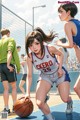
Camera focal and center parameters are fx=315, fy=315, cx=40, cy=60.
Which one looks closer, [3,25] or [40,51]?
[40,51]

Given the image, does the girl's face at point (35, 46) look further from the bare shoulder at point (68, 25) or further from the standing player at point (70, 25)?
the bare shoulder at point (68, 25)

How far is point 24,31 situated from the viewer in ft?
52.2

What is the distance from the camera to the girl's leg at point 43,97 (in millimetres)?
5117

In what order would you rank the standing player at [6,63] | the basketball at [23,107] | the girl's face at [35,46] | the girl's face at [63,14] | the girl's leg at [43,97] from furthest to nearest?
the standing player at [6,63]
the basketball at [23,107]
the girl's face at [63,14]
the girl's leg at [43,97]
the girl's face at [35,46]

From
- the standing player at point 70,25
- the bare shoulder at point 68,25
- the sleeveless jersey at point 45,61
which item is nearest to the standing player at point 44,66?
the sleeveless jersey at point 45,61

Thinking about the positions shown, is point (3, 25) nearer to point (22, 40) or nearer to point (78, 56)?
Answer: point (22, 40)

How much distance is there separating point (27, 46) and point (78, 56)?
0.97 meters

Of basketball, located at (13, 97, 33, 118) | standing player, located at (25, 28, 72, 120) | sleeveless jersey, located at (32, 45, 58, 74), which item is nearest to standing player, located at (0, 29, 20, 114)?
basketball, located at (13, 97, 33, 118)

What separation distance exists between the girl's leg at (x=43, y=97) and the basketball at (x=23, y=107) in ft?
1.85

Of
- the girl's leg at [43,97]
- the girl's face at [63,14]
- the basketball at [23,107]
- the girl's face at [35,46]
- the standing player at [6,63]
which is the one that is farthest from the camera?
the standing player at [6,63]

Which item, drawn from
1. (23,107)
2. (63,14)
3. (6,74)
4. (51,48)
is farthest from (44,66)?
(6,74)

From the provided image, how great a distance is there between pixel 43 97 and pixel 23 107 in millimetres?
804

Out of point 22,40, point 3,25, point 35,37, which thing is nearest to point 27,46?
point 35,37

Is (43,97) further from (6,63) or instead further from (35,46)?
(6,63)
